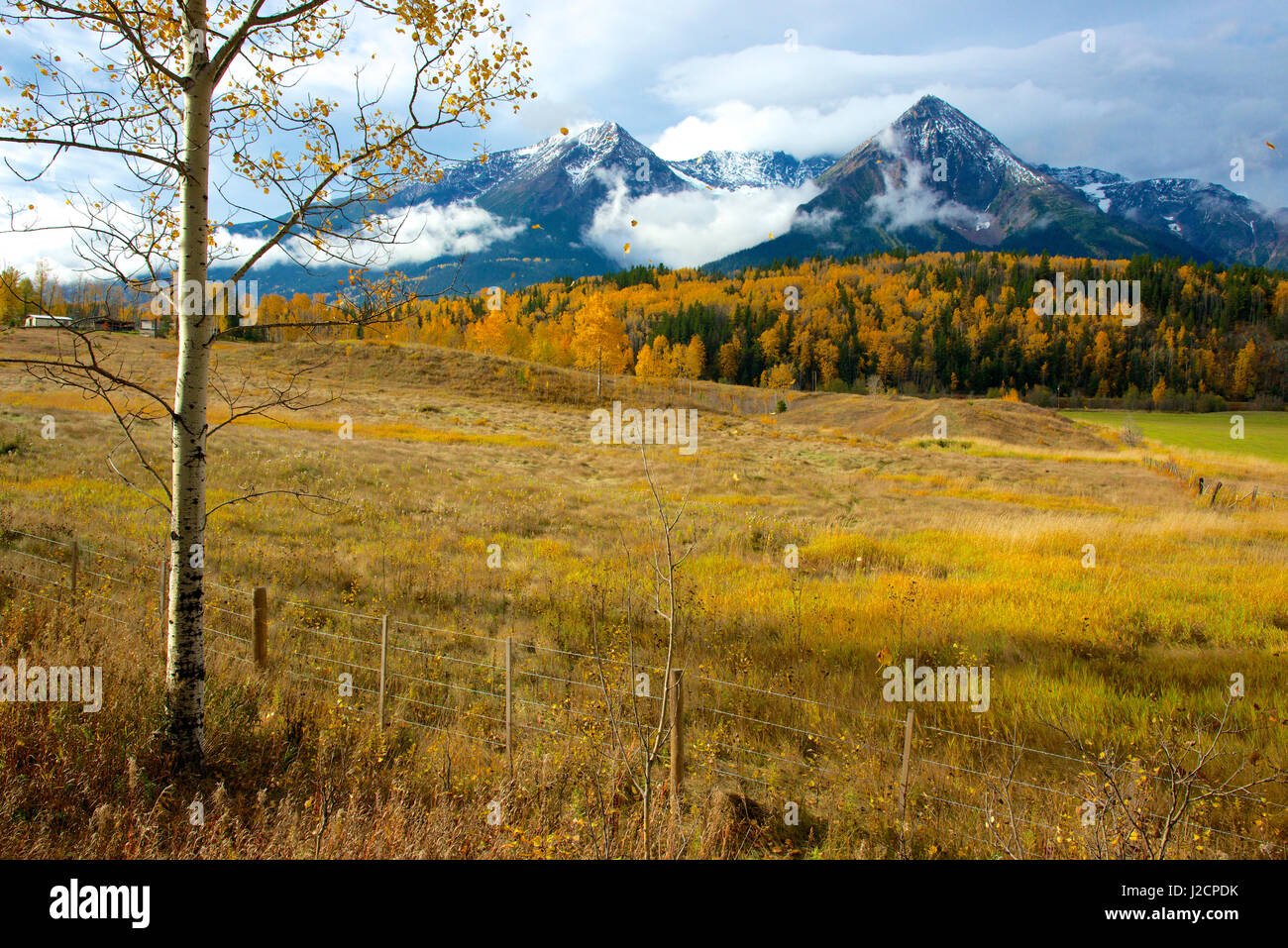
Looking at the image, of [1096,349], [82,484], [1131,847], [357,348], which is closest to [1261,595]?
[1131,847]

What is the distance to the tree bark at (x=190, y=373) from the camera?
4.45m

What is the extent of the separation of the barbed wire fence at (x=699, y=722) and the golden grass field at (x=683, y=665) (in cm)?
5

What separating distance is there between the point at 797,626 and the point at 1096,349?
141215mm

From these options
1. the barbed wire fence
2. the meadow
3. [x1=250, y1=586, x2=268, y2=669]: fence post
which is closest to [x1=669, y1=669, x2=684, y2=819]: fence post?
the barbed wire fence

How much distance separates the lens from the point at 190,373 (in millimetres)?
4473

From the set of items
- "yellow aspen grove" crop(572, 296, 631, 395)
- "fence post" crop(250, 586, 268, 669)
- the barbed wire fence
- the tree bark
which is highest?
"yellow aspen grove" crop(572, 296, 631, 395)

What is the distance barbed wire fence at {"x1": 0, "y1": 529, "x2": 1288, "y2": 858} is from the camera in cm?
506

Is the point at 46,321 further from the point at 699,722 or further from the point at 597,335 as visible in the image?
the point at 597,335

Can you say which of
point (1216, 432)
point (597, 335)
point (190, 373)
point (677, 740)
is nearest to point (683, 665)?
point (677, 740)

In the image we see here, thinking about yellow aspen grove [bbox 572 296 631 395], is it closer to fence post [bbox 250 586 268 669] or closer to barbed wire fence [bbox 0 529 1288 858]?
barbed wire fence [bbox 0 529 1288 858]

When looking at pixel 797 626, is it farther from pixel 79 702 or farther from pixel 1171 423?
pixel 1171 423

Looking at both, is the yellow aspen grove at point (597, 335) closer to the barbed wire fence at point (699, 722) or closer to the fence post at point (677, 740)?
the barbed wire fence at point (699, 722)

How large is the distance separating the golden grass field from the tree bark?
894mm

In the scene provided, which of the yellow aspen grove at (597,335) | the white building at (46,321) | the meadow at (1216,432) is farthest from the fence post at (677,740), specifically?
the yellow aspen grove at (597,335)
